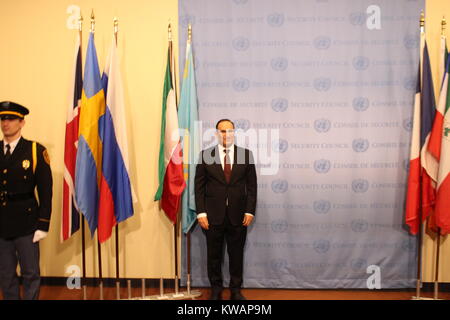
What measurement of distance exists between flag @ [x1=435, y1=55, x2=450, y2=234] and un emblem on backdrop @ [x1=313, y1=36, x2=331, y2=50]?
100 cm

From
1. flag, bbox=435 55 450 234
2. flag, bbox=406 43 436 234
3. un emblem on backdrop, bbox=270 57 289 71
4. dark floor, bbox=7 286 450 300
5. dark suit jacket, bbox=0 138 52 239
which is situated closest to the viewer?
dark suit jacket, bbox=0 138 52 239

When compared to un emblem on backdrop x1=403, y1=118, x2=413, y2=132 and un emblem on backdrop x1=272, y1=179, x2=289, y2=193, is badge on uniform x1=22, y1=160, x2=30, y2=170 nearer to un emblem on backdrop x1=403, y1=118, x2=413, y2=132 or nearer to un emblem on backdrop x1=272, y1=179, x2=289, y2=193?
un emblem on backdrop x1=272, y1=179, x2=289, y2=193

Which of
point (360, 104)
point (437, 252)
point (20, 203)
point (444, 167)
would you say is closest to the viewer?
point (20, 203)

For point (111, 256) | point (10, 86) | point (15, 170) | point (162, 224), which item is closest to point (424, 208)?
point (162, 224)

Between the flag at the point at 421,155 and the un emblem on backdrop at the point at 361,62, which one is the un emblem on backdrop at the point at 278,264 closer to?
the flag at the point at 421,155

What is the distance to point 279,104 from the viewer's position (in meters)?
3.65

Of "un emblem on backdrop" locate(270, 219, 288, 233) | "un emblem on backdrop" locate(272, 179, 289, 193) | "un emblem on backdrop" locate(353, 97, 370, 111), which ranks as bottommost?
"un emblem on backdrop" locate(270, 219, 288, 233)

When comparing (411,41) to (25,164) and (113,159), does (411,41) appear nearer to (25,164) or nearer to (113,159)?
(113,159)

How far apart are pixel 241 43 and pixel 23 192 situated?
220 centimetres

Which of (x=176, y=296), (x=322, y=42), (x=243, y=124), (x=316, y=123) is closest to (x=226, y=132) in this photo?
(x=243, y=124)

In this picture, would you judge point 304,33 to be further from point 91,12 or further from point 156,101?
point 91,12

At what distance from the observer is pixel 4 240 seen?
2.84 meters

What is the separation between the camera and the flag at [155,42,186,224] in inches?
134

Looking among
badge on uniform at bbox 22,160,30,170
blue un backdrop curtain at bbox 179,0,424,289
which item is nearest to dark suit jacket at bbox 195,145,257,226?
blue un backdrop curtain at bbox 179,0,424,289
